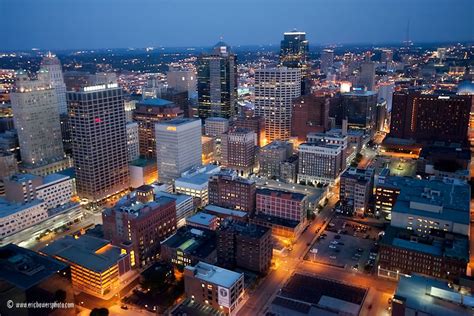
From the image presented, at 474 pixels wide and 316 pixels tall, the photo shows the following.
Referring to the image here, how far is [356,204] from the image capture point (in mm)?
116875

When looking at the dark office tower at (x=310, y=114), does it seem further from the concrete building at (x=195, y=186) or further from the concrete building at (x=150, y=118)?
the concrete building at (x=195, y=186)

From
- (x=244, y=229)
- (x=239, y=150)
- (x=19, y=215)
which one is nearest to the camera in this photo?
(x=244, y=229)

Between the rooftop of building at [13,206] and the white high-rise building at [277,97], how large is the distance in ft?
368

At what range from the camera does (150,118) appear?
535ft

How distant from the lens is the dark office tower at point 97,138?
4592 inches

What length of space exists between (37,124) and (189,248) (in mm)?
83633

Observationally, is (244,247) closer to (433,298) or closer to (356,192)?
(433,298)

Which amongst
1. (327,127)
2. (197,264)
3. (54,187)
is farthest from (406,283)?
(327,127)

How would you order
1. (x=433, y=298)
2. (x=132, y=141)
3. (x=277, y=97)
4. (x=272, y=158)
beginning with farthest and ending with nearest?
(x=277, y=97), (x=132, y=141), (x=272, y=158), (x=433, y=298)

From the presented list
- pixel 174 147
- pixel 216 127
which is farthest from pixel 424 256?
pixel 216 127

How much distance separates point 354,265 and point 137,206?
5012 cm

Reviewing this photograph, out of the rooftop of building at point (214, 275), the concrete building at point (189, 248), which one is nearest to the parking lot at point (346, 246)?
the concrete building at point (189, 248)

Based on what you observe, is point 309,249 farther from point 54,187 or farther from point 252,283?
point 54,187

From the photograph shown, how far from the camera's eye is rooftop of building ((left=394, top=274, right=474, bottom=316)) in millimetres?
65125
